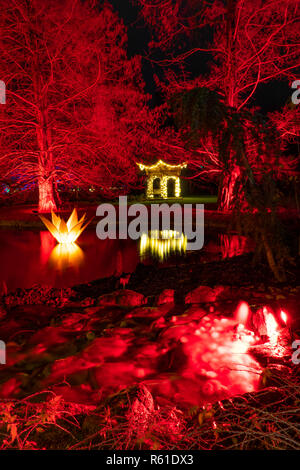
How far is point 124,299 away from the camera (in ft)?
16.8

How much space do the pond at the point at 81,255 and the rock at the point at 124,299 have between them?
1645 mm

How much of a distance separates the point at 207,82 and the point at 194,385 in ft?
49.2

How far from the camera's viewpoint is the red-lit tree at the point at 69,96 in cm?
1426

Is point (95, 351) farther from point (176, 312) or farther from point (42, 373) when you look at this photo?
point (176, 312)

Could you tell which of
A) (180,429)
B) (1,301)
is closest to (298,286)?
(180,429)

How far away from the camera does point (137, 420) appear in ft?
7.27

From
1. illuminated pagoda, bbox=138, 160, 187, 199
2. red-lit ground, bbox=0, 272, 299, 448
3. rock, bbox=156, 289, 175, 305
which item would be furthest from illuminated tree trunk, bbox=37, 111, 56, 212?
illuminated pagoda, bbox=138, 160, 187, 199

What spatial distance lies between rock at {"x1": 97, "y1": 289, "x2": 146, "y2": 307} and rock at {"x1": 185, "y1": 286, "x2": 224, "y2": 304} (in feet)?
2.29

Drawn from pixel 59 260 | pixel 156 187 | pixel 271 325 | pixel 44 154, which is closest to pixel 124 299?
pixel 271 325

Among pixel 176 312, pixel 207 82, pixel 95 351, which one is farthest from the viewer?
pixel 207 82

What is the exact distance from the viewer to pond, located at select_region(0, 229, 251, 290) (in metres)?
7.22

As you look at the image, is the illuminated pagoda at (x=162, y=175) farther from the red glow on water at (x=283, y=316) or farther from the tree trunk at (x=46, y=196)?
the red glow on water at (x=283, y=316)

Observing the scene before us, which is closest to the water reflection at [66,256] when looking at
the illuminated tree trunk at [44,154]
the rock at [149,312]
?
the rock at [149,312]
